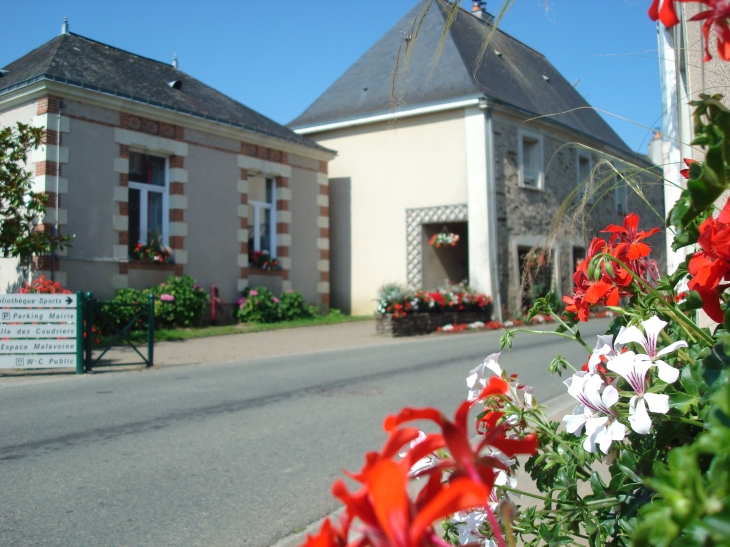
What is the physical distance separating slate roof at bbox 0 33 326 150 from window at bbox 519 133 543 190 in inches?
253

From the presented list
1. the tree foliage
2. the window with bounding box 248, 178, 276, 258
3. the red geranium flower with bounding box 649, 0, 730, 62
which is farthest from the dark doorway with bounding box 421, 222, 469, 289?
the red geranium flower with bounding box 649, 0, 730, 62

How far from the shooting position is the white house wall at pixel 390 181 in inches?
756

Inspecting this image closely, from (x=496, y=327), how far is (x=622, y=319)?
16.3 metres

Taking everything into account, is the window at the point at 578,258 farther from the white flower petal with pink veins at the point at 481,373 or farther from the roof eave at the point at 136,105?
the roof eave at the point at 136,105

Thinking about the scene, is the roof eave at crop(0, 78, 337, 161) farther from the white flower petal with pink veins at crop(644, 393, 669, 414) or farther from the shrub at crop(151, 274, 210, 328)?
the white flower petal with pink veins at crop(644, 393, 669, 414)

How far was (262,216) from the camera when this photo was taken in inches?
709

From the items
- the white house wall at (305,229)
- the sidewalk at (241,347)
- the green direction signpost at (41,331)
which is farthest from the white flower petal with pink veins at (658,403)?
the white house wall at (305,229)

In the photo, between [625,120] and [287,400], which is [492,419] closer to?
[625,120]

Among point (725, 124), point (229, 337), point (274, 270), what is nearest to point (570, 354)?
point (229, 337)

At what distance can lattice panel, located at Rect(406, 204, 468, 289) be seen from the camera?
1912 cm

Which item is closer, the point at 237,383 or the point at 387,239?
the point at 237,383

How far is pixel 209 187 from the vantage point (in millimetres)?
16141

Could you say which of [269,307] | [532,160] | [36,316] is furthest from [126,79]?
[532,160]

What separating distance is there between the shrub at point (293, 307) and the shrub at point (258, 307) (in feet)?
0.62
